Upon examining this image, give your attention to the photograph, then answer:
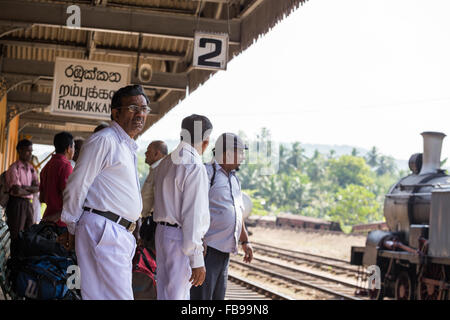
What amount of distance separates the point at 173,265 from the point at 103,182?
0.95 meters

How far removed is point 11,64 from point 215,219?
993cm

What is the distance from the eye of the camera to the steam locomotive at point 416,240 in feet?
38.8

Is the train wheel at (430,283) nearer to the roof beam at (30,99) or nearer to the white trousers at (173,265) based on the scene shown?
the white trousers at (173,265)

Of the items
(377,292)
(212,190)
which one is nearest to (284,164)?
(377,292)

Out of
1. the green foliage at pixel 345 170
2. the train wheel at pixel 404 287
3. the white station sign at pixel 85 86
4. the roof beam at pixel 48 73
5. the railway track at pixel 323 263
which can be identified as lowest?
the railway track at pixel 323 263

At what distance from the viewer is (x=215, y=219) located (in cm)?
562

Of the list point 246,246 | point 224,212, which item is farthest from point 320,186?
point 224,212

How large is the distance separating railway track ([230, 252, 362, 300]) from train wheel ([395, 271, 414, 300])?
839mm

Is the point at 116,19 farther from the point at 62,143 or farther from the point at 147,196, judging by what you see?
the point at 147,196

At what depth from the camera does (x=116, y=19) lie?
428 inches

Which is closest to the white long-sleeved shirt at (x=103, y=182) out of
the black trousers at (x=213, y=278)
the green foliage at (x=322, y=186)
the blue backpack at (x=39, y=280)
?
the blue backpack at (x=39, y=280)

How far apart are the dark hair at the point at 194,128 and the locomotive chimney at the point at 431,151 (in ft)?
31.0

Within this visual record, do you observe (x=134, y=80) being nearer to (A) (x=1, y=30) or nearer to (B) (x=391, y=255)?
(A) (x=1, y=30)
